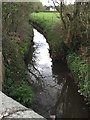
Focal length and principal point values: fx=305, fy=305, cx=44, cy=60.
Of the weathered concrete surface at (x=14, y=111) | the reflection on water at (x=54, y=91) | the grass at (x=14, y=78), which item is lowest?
the reflection on water at (x=54, y=91)

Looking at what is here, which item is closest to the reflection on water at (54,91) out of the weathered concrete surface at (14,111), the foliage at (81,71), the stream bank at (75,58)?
the stream bank at (75,58)

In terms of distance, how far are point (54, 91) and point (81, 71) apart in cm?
185

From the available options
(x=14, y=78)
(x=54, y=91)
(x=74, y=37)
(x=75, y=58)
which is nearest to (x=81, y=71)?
(x=54, y=91)

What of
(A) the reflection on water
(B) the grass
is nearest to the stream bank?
(A) the reflection on water

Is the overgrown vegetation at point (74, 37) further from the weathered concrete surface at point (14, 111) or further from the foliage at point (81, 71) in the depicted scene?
the weathered concrete surface at point (14, 111)

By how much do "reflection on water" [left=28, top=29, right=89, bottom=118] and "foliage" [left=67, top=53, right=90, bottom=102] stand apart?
26.6 inches

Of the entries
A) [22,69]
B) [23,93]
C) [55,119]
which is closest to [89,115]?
[55,119]

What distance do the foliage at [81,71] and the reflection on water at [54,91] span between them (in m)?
0.67

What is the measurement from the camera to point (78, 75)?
47.0 feet

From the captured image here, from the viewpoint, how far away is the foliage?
40.2 feet

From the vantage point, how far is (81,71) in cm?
1396

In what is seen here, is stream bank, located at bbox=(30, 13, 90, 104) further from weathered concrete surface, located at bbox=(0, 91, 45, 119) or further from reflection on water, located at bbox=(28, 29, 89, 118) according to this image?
weathered concrete surface, located at bbox=(0, 91, 45, 119)

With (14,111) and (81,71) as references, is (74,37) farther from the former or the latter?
(14,111)

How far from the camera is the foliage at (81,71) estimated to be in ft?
40.2
